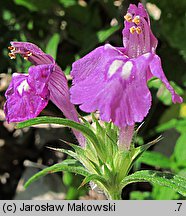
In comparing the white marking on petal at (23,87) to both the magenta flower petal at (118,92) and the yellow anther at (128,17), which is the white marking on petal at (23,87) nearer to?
the magenta flower petal at (118,92)

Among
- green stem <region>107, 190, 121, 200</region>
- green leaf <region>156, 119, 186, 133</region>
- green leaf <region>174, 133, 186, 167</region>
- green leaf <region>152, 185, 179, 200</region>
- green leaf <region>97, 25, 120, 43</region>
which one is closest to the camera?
green stem <region>107, 190, 121, 200</region>

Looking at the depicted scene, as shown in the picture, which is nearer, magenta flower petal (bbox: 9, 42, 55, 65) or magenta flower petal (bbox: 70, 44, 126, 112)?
magenta flower petal (bbox: 70, 44, 126, 112)

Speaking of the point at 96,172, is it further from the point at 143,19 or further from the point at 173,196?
the point at 173,196

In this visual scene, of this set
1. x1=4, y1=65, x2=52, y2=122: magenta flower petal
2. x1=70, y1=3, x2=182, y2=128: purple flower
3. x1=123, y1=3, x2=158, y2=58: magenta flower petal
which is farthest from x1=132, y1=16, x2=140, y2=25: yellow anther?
x1=4, y1=65, x2=52, y2=122: magenta flower petal

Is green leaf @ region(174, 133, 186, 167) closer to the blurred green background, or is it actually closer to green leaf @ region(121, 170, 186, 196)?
the blurred green background

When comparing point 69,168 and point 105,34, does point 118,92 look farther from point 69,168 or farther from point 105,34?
point 105,34

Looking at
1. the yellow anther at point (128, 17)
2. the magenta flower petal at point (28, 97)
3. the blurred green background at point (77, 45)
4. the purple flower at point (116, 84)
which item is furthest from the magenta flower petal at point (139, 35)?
the blurred green background at point (77, 45)
